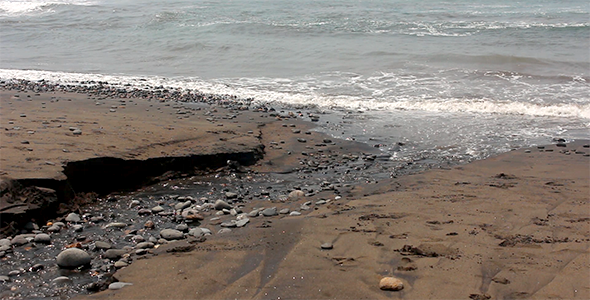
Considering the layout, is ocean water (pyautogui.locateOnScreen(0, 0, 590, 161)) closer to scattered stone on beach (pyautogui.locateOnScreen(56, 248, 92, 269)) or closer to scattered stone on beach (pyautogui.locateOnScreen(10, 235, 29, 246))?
scattered stone on beach (pyautogui.locateOnScreen(56, 248, 92, 269))

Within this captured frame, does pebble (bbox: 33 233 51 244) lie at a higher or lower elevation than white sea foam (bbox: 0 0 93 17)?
lower

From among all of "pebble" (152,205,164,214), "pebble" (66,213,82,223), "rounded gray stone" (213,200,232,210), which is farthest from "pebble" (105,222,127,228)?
"rounded gray stone" (213,200,232,210)

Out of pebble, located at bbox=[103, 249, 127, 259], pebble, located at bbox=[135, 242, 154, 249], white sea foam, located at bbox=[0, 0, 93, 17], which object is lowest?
pebble, located at bbox=[135, 242, 154, 249]

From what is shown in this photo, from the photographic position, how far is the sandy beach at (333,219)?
12.8ft

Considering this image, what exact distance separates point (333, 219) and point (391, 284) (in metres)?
1.55

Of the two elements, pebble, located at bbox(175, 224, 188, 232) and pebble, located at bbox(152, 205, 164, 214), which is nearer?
pebble, located at bbox(175, 224, 188, 232)

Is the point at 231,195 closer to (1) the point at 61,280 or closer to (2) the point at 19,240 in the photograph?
(2) the point at 19,240

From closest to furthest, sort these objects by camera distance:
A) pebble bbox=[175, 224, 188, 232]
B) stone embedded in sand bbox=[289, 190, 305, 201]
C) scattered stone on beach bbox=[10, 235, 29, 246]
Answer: scattered stone on beach bbox=[10, 235, 29, 246] → pebble bbox=[175, 224, 188, 232] → stone embedded in sand bbox=[289, 190, 305, 201]

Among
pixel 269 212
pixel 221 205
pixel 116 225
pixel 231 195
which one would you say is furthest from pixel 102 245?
pixel 231 195

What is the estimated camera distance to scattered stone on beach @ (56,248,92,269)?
14.3 ft

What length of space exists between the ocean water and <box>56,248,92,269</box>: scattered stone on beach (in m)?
5.54

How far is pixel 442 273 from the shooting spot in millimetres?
4012

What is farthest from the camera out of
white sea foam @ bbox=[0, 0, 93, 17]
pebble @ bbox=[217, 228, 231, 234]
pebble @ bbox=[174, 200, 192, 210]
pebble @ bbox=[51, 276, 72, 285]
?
white sea foam @ bbox=[0, 0, 93, 17]

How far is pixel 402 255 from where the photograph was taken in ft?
14.2
